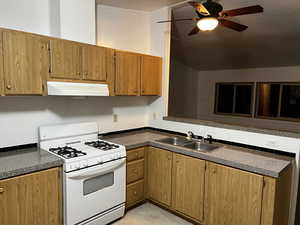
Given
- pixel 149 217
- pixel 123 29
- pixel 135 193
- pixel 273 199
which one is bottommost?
pixel 149 217

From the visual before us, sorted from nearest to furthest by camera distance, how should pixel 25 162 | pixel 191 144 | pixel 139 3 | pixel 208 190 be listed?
pixel 25 162
pixel 208 190
pixel 191 144
pixel 139 3

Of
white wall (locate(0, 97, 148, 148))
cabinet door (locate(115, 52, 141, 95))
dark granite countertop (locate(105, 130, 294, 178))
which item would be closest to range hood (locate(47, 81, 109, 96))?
cabinet door (locate(115, 52, 141, 95))

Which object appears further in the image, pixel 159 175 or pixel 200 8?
pixel 159 175

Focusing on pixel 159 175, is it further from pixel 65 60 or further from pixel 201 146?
pixel 65 60

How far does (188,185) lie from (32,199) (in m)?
1.65

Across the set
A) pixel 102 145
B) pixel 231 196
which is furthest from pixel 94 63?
pixel 231 196

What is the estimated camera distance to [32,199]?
1.96 meters

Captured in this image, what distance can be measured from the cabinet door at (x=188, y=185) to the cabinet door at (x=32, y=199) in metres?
1.35

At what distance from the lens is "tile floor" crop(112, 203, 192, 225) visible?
2646mm

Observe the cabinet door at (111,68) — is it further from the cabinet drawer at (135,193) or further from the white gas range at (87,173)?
the cabinet drawer at (135,193)

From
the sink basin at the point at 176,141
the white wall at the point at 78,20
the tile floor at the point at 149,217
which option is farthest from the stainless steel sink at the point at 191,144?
the white wall at the point at 78,20

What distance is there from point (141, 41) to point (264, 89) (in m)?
4.16

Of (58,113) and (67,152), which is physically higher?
(58,113)

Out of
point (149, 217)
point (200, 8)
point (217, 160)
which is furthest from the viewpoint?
point (149, 217)
